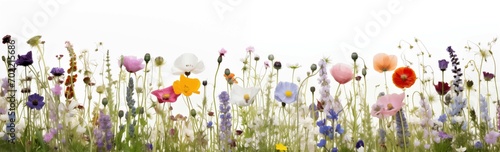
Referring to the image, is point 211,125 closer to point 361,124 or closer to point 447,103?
point 361,124

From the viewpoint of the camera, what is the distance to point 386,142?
2.61m

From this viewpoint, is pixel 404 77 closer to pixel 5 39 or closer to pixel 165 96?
pixel 165 96

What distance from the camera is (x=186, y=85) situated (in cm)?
241

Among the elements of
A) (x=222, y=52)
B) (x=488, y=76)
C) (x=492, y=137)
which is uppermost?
(x=222, y=52)

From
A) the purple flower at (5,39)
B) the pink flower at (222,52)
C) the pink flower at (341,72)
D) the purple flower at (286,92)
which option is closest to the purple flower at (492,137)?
the pink flower at (341,72)

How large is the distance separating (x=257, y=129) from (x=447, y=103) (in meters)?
0.82

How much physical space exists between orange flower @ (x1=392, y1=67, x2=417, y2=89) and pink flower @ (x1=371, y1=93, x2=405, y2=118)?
0.23 meters

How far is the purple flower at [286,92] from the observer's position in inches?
97.4

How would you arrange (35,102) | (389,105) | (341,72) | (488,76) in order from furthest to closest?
(488,76) < (35,102) < (341,72) < (389,105)

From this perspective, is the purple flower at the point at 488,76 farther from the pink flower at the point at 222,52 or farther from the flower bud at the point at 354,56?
the pink flower at the point at 222,52

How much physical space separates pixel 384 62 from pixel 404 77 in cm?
18

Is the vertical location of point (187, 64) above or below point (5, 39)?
below

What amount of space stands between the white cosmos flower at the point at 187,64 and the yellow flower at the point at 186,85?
0.07m

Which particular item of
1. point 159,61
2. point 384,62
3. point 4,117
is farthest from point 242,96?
point 4,117
